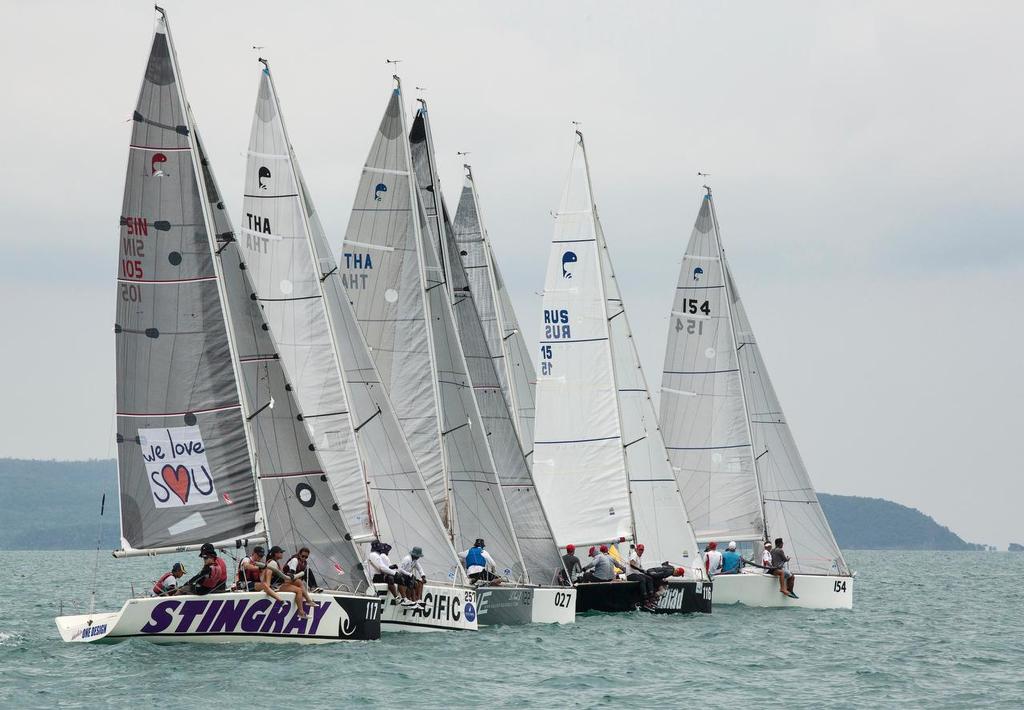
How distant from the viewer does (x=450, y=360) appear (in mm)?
29438

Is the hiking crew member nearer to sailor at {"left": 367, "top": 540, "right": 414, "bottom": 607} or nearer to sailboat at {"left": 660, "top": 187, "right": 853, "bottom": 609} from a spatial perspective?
sailor at {"left": 367, "top": 540, "right": 414, "bottom": 607}

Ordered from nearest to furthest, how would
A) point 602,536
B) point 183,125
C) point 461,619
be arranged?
point 183,125
point 461,619
point 602,536

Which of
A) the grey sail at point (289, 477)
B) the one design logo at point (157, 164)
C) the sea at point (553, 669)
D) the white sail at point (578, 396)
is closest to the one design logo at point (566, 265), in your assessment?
the white sail at point (578, 396)

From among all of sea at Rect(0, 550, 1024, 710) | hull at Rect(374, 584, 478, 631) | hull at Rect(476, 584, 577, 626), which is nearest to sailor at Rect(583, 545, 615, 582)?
sea at Rect(0, 550, 1024, 710)

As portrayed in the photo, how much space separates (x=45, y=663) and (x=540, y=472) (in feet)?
46.8

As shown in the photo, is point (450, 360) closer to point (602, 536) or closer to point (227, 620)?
point (602, 536)

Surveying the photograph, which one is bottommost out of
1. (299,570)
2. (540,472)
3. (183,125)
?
(299,570)

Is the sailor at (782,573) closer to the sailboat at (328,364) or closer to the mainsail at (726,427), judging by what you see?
the mainsail at (726,427)

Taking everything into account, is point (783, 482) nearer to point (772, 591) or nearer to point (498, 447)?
point (772, 591)

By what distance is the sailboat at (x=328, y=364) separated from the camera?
26.7 metres

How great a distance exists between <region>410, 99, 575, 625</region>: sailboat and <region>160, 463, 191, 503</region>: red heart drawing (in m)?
6.50

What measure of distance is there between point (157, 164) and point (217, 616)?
636cm

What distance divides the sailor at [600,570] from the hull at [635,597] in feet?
1.07

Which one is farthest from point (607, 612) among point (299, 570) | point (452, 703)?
point (452, 703)
